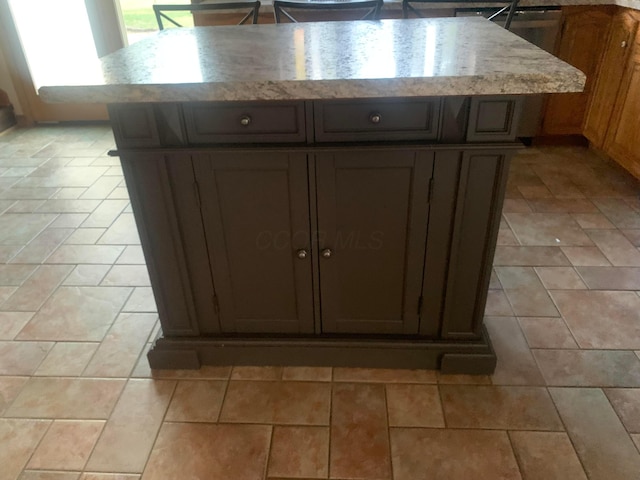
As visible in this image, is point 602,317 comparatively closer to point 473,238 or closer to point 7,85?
point 473,238

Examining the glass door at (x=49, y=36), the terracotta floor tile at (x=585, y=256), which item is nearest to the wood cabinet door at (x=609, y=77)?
the terracotta floor tile at (x=585, y=256)

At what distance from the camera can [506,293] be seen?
2041mm

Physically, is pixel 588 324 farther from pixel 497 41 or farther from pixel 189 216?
pixel 189 216

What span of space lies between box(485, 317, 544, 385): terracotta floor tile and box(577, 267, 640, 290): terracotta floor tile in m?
0.48

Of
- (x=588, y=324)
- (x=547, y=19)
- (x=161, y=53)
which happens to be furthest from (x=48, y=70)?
(x=588, y=324)

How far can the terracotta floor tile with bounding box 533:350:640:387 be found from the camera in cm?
162

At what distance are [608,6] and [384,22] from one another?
185 cm

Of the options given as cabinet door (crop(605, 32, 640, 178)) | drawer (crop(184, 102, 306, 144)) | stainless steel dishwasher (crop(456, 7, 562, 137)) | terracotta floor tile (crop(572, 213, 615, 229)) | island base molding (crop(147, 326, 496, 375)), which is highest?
drawer (crop(184, 102, 306, 144))

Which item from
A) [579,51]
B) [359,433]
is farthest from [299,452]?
[579,51]

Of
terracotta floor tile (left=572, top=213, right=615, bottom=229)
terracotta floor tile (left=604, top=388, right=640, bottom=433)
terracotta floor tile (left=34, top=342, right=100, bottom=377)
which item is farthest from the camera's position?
terracotta floor tile (left=572, top=213, right=615, bottom=229)

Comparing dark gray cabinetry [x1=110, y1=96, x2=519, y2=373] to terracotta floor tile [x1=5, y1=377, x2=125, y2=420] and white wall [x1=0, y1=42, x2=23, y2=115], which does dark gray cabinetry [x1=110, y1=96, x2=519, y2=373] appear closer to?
terracotta floor tile [x1=5, y1=377, x2=125, y2=420]

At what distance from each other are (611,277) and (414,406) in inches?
45.7

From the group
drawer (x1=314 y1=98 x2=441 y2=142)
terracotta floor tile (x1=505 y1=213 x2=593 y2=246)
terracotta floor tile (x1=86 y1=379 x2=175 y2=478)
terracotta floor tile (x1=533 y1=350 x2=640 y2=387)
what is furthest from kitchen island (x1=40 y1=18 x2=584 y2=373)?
terracotta floor tile (x1=505 y1=213 x2=593 y2=246)

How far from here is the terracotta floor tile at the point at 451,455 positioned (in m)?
1.35
